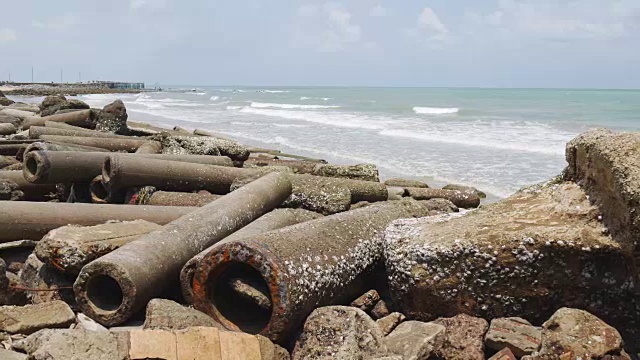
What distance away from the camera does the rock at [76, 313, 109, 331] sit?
414cm

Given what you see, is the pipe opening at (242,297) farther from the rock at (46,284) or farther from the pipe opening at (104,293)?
the rock at (46,284)

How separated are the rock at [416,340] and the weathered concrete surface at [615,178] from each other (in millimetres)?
1447

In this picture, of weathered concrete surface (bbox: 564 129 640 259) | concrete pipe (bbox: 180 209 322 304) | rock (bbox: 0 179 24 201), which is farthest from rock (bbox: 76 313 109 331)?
weathered concrete surface (bbox: 564 129 640 259)

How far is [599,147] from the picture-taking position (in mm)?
4305

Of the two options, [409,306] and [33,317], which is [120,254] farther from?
[409,306]

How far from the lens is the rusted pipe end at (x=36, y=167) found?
23.1 feet

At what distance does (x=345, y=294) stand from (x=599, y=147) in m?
2.27

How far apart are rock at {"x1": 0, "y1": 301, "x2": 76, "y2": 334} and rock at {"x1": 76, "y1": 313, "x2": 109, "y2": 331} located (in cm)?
7

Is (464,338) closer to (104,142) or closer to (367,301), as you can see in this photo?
(367,301)

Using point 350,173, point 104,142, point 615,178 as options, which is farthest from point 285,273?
point 104,142

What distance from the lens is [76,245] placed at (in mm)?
4793

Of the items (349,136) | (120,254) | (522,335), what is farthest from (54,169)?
(349,136)

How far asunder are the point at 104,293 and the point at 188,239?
828mm

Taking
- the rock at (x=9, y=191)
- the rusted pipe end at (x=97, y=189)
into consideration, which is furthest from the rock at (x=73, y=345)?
the rusted pipe end at (x=97, y=189)
